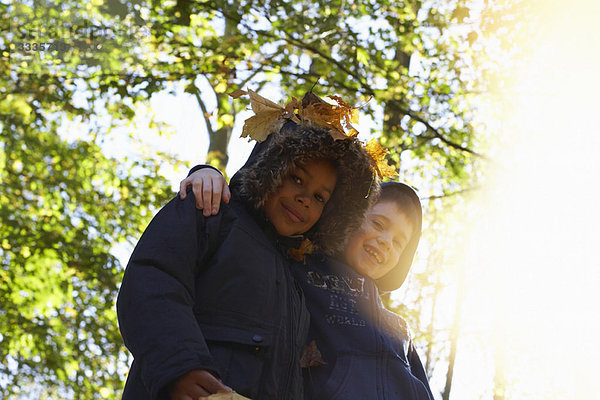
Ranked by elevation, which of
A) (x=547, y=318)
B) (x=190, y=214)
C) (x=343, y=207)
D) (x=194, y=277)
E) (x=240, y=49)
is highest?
(x=240, y=49)

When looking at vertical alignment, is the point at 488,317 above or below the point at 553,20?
below

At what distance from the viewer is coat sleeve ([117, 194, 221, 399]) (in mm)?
1759

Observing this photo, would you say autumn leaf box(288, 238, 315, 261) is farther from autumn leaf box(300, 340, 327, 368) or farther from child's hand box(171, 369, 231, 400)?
child's hand box(171, 369, 231, 400)

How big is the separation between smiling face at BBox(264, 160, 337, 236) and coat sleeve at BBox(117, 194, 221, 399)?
354 mm

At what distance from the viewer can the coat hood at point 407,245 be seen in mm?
3303

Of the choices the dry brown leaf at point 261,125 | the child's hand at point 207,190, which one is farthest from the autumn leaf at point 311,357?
the dry brown leaf at point 261,125

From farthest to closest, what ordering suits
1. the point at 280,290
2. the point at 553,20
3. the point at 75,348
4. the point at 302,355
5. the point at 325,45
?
the point at 75,348, the point at 325,45, the point at 553,20, the point at 302,355, the point at 280,290

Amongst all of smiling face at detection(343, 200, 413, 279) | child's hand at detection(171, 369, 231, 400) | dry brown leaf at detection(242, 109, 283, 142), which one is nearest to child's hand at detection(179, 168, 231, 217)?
dry brown leaf at detection(242, 109, 283, 142)

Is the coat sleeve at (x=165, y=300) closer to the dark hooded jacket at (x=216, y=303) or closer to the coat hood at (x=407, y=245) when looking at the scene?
the dark hooded jacket at (x=216, y=303)

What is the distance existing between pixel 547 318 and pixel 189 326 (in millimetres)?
11956

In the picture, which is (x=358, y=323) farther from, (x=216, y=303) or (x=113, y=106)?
(x=113, y=106)

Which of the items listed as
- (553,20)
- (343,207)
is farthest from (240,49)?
(343,207)

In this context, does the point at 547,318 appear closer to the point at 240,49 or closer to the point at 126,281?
the point at 240,49

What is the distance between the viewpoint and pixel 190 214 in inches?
81.2
